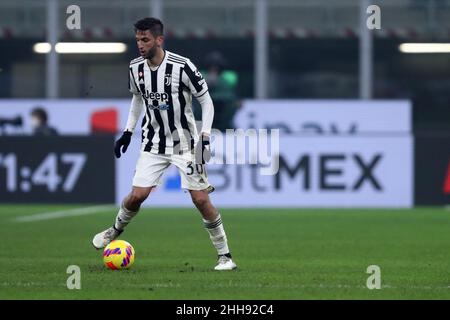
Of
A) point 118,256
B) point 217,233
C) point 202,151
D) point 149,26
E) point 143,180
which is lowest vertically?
point 118,256

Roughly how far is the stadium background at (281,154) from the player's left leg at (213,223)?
0.19m

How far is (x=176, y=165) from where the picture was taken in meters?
10.3

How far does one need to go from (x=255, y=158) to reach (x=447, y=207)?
3.13 meters

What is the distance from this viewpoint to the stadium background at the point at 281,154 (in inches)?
412

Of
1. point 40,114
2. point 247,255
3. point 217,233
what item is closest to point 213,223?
point 217,233

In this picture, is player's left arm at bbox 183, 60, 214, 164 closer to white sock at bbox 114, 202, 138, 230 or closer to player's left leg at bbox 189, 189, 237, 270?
player's left leg at bbox 189, 189, 237, 270

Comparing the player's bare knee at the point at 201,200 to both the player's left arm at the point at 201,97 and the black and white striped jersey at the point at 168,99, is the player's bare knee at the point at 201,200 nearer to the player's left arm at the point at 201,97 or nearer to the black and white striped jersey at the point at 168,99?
the player's left arm at the point at 201,97

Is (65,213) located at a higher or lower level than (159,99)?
lower

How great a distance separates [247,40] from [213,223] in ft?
40.5

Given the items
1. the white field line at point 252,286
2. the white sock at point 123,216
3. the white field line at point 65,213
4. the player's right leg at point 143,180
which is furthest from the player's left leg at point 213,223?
the white field line at point 65,213

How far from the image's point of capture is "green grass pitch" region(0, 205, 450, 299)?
29.3 ft

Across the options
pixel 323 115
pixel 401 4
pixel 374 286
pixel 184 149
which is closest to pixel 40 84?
pixel 323 115

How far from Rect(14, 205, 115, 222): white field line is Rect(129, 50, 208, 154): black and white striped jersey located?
21.4ft

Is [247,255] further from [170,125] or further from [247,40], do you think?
[247,40]
